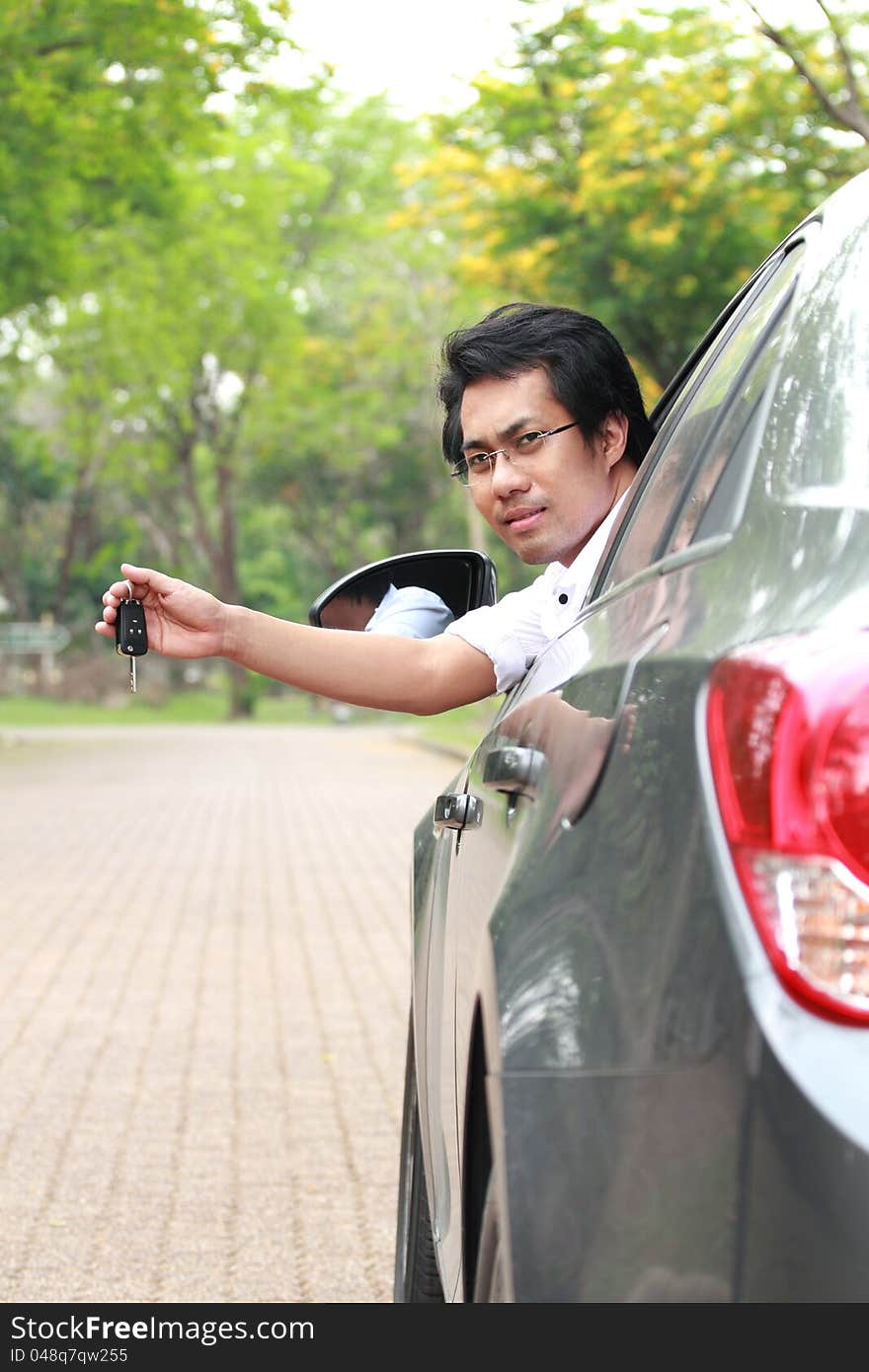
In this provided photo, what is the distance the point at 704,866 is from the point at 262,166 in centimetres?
4489

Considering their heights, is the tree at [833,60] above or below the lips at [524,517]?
above

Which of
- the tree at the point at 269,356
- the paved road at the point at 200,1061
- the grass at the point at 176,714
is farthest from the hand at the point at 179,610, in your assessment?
the grass at the point at 176,714

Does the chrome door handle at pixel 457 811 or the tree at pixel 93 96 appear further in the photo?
the tree at pixel 93 96

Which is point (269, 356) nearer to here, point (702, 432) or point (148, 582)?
point (148, 582)

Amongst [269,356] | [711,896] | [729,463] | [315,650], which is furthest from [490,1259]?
[269,356]

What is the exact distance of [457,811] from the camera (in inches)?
106

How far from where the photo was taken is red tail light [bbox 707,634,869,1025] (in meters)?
1.40

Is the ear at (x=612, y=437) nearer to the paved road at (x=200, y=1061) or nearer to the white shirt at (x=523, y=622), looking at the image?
the white shirt at (x=523, y=622)

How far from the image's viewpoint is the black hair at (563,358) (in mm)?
3016

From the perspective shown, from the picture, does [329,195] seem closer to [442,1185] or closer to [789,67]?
[789,67]

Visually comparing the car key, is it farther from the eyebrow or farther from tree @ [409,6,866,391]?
tree @ [409,6,866,391]

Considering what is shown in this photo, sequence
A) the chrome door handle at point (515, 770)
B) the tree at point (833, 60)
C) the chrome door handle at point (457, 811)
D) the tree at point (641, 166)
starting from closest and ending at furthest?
the chrome door handle at point (515, 770), the chrome door handle at point (457, 811), the tree at point (833, 60), the tree at point (641, 166)

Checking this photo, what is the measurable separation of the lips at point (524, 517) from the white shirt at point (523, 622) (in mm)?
218


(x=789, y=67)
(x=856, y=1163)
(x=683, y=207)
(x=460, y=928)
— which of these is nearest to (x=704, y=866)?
(x=856, y=1163)
